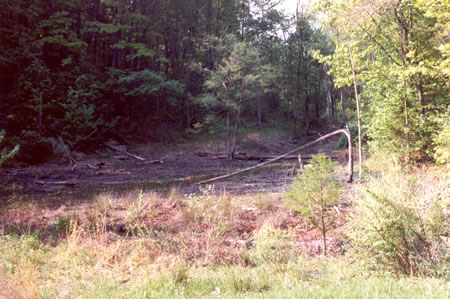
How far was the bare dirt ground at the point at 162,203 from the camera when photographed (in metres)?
7.23

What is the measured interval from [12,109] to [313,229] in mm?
24486

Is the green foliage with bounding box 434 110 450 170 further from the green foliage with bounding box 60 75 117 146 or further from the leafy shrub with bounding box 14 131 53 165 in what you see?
the green foliage with bounding box 60 75 117 146

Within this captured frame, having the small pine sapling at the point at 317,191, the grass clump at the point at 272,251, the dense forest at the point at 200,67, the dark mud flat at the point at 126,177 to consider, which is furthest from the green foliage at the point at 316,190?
the dark mud flat at the point at 126,177

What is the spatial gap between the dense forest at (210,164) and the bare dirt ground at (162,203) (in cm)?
7

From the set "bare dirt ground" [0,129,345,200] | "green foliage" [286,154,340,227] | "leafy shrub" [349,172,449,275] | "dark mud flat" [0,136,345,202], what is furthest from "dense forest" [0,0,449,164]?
"dark mud flat" [0,136,345,202]

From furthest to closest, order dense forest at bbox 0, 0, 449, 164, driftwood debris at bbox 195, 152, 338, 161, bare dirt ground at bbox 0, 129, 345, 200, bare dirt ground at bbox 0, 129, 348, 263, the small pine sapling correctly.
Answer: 1. driftwood debris at bbox 195, 152, 338, 161
2. bare dirt ground at bbox 0, 129, 345, 200
3. dense forest at bbox 0, 0, 449, 164
4. bare dirt ground at bbox 0, 129, 348, 263
5. the small pine sapling

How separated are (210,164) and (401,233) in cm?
2020

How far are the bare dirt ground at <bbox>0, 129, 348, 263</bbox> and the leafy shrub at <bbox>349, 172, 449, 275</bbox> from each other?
6.45 ft

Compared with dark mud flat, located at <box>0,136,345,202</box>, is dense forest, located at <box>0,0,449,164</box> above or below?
above

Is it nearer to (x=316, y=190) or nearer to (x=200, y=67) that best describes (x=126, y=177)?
(x=200, y=67)

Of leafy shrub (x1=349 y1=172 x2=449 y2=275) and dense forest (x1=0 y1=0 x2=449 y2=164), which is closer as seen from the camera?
leafy shrub (x1=349 y1=172 x2=449 y2=275)

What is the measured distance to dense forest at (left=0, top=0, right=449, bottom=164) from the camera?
43.2 ft

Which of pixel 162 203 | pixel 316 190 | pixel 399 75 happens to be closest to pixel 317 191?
pixel 316 190

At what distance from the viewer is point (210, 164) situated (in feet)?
81.5
